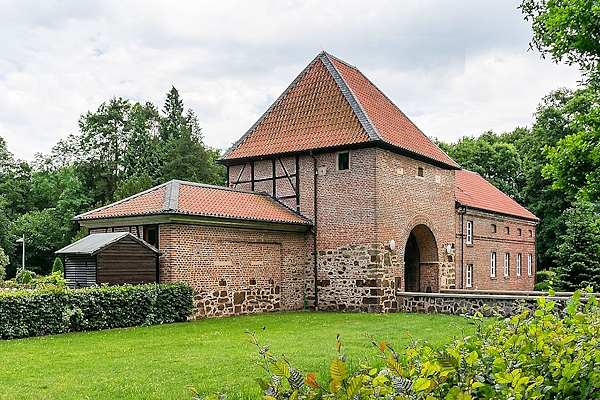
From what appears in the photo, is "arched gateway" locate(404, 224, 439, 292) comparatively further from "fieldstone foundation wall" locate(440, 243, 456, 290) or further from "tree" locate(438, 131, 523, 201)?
"tree" locate(438, 131, 523, 201)

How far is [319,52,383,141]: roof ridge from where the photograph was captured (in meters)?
19.2

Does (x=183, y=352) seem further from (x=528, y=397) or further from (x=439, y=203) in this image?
(x=439, y=203)

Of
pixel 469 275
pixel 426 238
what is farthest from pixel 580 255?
pixel 426 238

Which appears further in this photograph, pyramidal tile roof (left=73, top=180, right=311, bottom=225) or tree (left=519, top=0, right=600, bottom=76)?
pyramidal tile roof (left=73, top=180, right=311, bottom=225)

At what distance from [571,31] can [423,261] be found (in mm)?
12114

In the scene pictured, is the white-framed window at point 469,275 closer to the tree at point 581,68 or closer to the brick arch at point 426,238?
the brick arch at point 426,238

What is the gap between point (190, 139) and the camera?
1857 inches

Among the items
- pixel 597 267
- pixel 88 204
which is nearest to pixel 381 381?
pixel 597 267

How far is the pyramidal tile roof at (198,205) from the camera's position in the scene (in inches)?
669

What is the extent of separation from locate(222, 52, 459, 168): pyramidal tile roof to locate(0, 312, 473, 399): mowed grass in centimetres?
634

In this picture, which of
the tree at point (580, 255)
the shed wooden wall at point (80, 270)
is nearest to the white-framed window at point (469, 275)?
the tree at point (580, 255)

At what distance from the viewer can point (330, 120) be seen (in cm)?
2067

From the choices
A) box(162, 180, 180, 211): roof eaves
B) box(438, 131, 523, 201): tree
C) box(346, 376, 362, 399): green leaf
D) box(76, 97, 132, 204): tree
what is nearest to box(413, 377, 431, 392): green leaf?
box(346, 376, 362, 399): green leaf

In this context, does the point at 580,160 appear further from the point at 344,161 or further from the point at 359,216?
the point at 344,161
